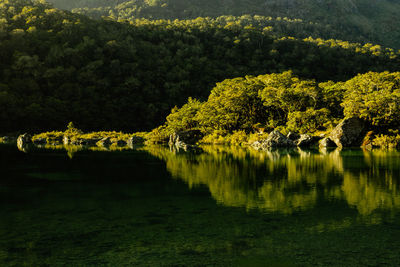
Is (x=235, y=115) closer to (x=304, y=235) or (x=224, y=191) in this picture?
(x=224, y=191)

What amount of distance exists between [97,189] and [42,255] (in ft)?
25.1

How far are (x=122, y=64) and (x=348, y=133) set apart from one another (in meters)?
83.1

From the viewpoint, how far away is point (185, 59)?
12319cm

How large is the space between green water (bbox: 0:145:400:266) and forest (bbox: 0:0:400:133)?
73.9 metres

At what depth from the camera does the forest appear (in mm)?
90125

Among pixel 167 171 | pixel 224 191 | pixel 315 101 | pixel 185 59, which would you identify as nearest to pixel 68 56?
pixel 185 59

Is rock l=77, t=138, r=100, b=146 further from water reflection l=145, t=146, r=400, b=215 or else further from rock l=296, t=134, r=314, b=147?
water reflection l=145, t=146, r=400, b=215

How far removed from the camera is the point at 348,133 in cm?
4188

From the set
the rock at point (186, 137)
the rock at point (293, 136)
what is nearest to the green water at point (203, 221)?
the rock at point (293, 136)

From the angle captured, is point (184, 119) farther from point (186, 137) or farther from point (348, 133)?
point (348, 133)

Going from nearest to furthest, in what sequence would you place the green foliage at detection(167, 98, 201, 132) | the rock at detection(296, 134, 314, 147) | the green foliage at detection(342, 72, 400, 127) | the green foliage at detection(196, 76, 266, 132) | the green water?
the green water, the rock at detection(296, 134, 314, 147), the green foliage at detection(342, 72, 400, 127), the green foliage at detection(196, 76, 266, 132), the green foliage at detection(167, 98, 201, 132)

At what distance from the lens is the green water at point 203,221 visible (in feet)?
23.1

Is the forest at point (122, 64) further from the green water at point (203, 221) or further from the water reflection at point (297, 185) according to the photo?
the green water at point (203, 221)

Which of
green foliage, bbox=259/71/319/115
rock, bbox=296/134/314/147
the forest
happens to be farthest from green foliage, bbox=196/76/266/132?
the forest
